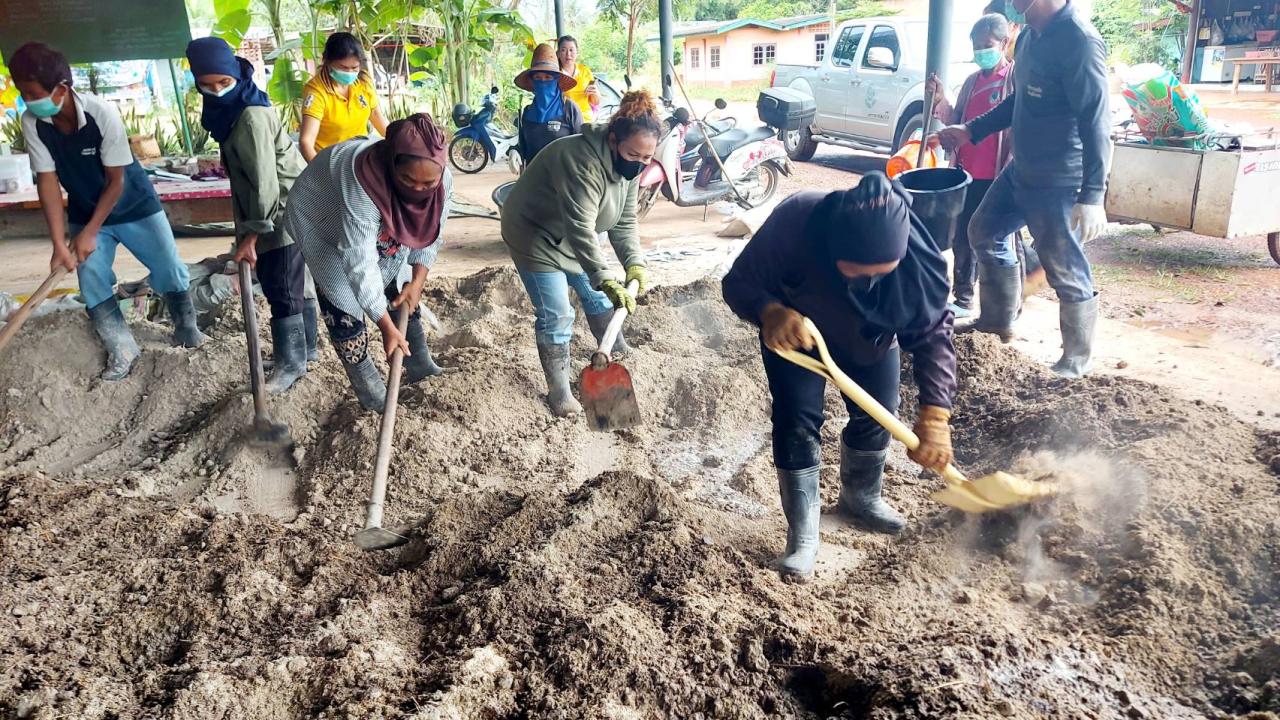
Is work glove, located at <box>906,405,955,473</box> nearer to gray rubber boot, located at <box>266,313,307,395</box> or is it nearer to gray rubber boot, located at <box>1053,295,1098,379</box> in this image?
gray rubber boot, located at <box>1053,295,1098,379</box>

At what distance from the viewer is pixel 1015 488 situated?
2650 mm

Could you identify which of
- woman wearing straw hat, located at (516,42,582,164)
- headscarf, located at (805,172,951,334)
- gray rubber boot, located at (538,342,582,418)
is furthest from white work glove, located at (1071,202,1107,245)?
woman wearing straw hat, located at (516,42,582,164)

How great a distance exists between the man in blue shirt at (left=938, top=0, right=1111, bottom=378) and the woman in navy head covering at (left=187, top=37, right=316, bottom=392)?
332cm

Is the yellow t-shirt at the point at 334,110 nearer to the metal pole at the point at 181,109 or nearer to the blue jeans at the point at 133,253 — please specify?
the blue jeans at the point at 133,253

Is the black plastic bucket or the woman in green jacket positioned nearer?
the woman in green jacket

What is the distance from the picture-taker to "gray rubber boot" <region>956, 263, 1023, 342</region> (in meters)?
4.42

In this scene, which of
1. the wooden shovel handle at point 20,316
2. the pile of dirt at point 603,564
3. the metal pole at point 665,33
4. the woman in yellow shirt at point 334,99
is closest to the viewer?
the pile of dirt at point 603,564

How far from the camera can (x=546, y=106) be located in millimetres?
6348

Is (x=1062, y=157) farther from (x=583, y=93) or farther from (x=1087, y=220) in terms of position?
(x=583, y=93)

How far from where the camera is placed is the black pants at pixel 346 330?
352 cm

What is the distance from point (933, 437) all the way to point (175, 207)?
24.2 feet

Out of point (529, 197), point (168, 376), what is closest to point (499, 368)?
point (529, 197)

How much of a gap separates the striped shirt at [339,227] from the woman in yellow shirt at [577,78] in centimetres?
351

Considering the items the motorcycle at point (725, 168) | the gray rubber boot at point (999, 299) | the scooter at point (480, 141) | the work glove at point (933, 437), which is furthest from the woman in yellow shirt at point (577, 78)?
the work glove at point (933, 437)
